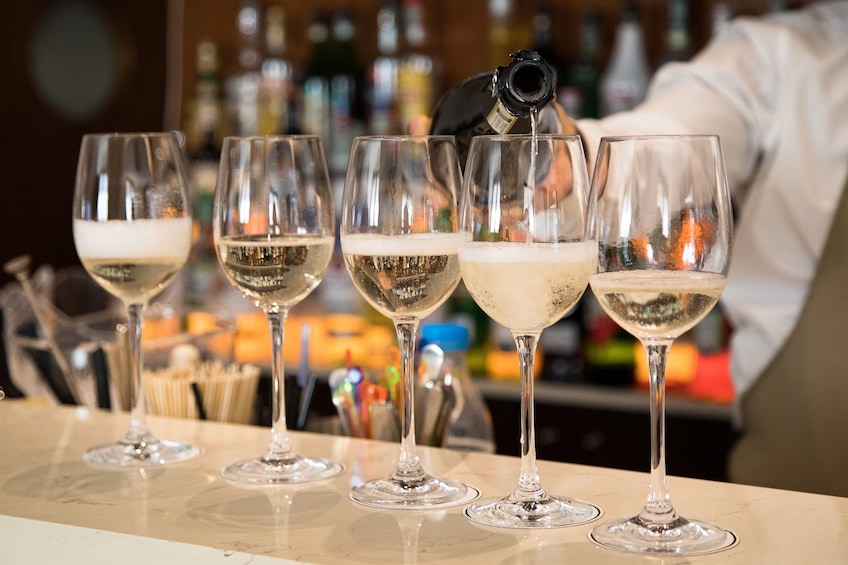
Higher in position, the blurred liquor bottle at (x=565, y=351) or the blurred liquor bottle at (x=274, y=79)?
the blurred liquor bottle at (x=274, y=79)

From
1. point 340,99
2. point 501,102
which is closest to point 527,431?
point 501,102

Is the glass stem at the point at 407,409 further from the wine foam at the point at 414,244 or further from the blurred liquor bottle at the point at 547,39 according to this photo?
the blurred liquor bottle at the point at 547,39

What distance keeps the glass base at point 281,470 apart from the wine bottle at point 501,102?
334 mm

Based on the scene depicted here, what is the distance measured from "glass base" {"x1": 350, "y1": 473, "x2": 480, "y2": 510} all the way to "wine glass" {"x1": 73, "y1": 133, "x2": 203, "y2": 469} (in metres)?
0.23

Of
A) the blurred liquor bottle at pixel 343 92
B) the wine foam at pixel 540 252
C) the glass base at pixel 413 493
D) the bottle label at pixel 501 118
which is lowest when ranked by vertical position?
the glass base at pixel 413 493

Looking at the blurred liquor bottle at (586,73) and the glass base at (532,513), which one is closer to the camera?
the glass base at (532,513)

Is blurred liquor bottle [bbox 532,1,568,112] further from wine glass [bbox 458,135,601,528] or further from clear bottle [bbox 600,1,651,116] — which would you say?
wine glass [bbox 458,135,601,528]

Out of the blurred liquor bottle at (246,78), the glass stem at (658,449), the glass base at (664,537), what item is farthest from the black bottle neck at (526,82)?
the blurred liquor bottle at (246,78)

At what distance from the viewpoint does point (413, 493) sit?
868 mm

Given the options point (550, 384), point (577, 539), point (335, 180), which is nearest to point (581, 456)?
point (550, 384)

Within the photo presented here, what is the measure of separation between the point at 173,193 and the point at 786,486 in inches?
47.4

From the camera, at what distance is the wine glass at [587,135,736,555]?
28.6 inches

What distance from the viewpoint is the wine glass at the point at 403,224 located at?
85cm

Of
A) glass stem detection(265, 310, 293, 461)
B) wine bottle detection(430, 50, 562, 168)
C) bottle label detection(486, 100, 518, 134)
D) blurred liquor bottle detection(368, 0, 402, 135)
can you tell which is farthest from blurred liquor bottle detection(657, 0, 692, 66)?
glass stem detection(265, 310, 293, 461)
